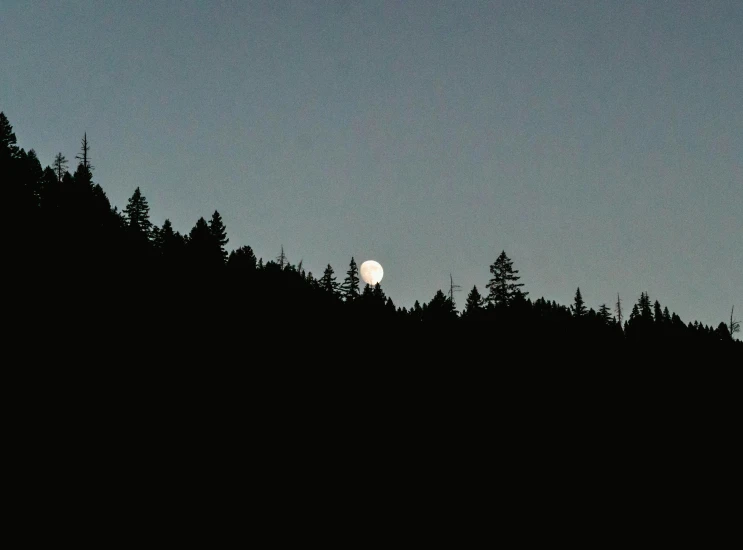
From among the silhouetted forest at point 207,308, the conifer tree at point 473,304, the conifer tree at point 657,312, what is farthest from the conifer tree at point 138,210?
the conifer tree at point 657,312

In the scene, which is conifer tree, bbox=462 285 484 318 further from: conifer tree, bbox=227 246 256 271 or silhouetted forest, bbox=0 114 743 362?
conifer tree, bbox=227 246 256 271

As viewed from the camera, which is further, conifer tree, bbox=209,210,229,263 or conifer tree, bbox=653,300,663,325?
conifer tree, bbox=653,300,663,325

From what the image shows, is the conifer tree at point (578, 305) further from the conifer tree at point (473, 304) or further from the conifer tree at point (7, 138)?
the conifer tree at point (7, 138)

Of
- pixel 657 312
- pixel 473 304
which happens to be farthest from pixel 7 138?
pixel 657 312

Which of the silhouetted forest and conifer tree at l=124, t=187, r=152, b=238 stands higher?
conifer tree at l=124, t=187, r=152, b=238

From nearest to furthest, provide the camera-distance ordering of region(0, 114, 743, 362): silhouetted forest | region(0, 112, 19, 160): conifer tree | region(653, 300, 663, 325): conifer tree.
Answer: region(0, 114, 743, 362): silhouetted forest, region(0, 112, 19, 160): conifer tree, region(653, 300, 663, 325): conifer tree

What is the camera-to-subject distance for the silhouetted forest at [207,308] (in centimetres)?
4494

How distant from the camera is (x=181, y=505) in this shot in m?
31.1

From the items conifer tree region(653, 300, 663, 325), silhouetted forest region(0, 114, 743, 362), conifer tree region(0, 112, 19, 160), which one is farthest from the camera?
conifer tree region(653, 300, 663, 325)

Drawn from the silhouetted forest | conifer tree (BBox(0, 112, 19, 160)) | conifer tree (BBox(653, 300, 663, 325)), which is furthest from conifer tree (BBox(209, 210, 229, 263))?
conifer tree (BBox(653, 300, 663, 325))

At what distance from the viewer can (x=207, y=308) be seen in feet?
183

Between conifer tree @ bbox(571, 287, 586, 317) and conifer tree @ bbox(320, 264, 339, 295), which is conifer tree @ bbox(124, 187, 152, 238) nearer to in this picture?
conifer tree @ bbox(320, 264, 339, 295)

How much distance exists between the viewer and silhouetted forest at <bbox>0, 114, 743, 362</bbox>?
44938 mm

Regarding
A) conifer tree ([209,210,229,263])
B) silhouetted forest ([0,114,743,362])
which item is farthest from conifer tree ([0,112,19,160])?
conifer tree ([209,210,229,263])
